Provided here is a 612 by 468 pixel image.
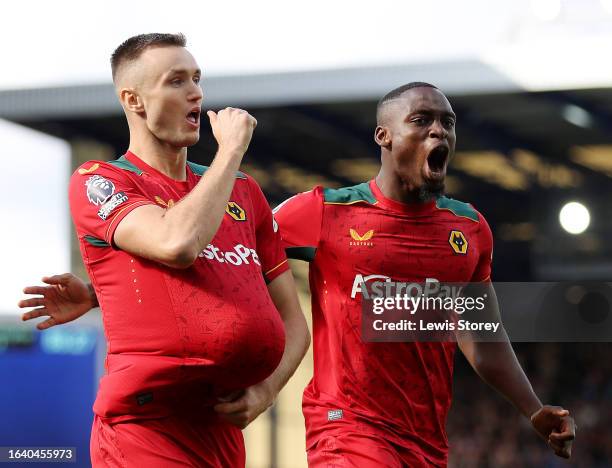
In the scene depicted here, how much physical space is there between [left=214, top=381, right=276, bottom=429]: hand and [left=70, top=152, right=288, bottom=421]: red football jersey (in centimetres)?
4

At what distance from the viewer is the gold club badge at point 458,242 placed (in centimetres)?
576

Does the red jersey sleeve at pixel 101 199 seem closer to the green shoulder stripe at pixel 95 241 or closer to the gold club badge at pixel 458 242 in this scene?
the green shoulder stripe at pixel 95 241

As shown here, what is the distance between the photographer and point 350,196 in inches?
232

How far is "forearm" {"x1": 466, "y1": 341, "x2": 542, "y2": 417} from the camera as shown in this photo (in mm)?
5688

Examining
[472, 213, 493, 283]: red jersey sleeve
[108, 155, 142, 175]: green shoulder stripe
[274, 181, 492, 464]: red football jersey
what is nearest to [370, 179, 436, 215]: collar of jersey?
[274, 181, 492, 464]: red football jersey

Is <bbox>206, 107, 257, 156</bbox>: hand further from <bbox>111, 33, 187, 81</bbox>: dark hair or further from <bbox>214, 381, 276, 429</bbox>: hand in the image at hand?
<bbox>214, 381, 276, 429</bbox>: hand

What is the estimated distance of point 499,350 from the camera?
19.0 feet

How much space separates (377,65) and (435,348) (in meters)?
8.86

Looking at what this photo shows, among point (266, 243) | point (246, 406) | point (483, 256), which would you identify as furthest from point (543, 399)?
point (246, 406)

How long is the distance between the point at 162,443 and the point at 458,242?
7.71ft

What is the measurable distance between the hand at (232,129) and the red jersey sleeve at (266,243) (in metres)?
0.48

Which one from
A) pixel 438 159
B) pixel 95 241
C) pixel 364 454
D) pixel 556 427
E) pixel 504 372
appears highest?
pixel 438 159

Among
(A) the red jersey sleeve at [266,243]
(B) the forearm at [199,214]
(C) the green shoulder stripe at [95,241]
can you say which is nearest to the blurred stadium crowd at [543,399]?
(A) the red jersey sleeve at [266,243]

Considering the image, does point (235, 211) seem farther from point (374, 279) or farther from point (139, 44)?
point (374, 279)
